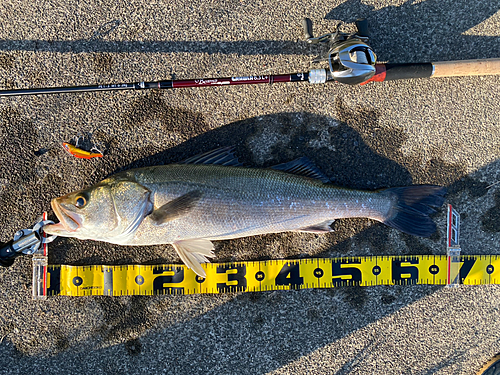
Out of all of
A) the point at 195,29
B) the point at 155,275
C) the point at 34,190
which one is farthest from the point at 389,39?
the point at 34,190

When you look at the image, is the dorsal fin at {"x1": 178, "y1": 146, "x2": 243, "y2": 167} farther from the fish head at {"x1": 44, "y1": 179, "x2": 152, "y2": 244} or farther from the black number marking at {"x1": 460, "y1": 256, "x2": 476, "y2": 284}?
the black number marking at {"x1": 460, "y1": 256, "x2": 476, "y2": 284}

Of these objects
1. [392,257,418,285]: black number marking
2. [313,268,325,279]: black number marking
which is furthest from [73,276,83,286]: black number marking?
[392,257,418,285]: black number marking

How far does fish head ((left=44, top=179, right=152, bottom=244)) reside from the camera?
106 inches

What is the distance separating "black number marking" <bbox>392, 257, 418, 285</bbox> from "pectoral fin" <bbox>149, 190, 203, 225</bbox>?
2.18 m

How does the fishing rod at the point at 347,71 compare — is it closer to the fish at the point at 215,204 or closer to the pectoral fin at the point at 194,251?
the fish at the point at 215,204

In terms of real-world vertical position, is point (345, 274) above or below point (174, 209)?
below

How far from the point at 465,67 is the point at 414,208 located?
145 centimetres

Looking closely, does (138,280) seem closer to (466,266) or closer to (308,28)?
(308,28)

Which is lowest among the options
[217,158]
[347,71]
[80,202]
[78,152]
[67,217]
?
[67,217]

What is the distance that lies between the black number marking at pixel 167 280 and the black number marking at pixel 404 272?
2207 millimetres

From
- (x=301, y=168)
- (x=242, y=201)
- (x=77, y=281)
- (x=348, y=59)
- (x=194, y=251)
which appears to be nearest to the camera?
(x=348, y=59)

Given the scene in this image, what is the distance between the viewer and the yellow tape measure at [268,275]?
3.14 meters

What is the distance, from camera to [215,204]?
275 cm

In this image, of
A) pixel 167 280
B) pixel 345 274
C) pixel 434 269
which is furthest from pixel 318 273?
pixel 167 280
